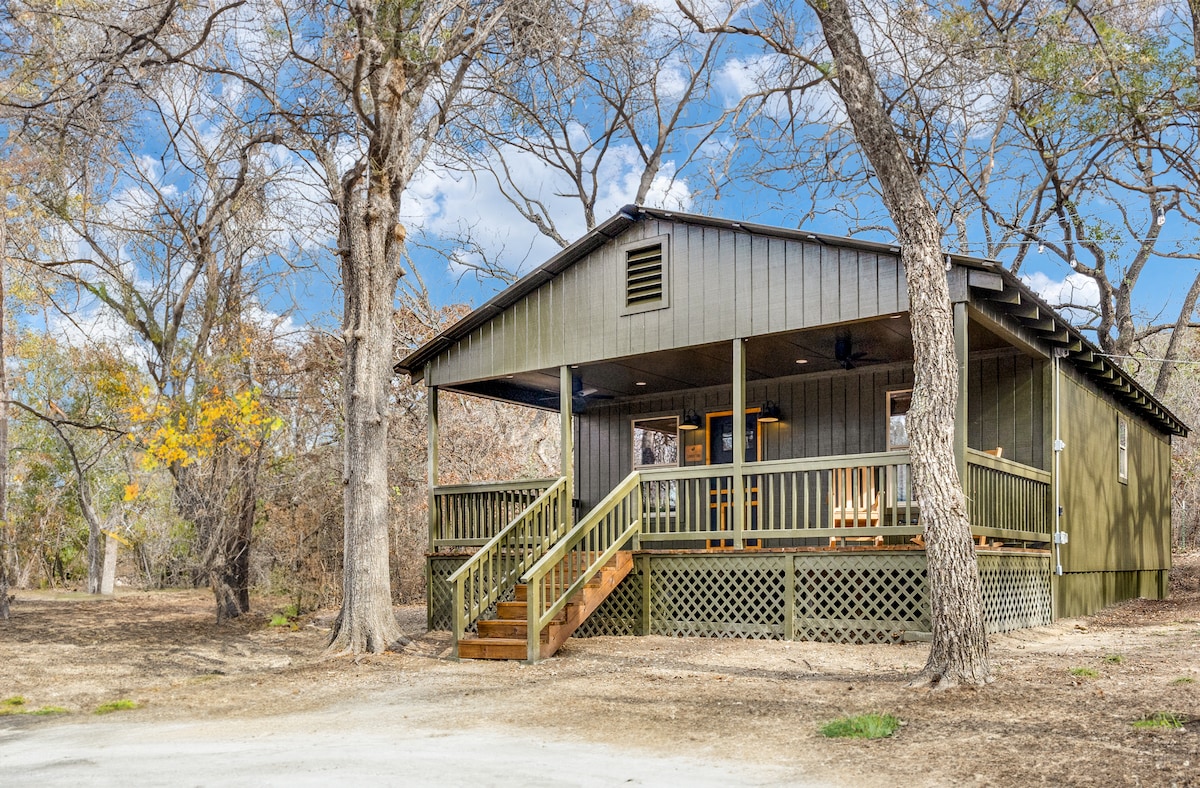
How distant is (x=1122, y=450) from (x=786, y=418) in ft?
20.6

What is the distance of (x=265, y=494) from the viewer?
16.3m

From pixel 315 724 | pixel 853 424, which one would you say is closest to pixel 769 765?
pixel 315 724

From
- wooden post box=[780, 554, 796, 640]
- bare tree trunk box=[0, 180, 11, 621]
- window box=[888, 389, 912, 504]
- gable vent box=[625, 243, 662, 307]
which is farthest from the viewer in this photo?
bare tree trunk box=[0, 180, 11, 621]

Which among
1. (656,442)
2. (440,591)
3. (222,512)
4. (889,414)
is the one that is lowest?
(440,591)

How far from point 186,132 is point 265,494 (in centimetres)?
668

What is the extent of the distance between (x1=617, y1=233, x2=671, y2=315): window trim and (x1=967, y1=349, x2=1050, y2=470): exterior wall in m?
4.31

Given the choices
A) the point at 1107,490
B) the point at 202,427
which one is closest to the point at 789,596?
the point at 1107,490

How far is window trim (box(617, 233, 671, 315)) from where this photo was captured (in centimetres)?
1231

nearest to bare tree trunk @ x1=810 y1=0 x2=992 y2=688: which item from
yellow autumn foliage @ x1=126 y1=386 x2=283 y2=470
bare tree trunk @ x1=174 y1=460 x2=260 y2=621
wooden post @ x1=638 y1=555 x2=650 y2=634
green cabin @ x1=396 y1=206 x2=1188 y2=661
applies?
green cabin @ x1=396 y1=206 x2=1188 y2=661

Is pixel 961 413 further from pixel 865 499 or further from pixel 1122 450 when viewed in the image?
pixel 1122 450

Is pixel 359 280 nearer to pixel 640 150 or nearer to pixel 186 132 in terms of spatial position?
pixel 186 132

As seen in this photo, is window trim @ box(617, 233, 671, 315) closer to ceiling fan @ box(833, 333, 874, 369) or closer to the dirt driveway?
ceiling fan @ box(833, 333, 874, 369)

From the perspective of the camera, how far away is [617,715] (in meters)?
6.97

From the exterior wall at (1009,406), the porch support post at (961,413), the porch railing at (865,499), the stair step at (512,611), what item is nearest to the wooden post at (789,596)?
the porch railing at (865,499)
